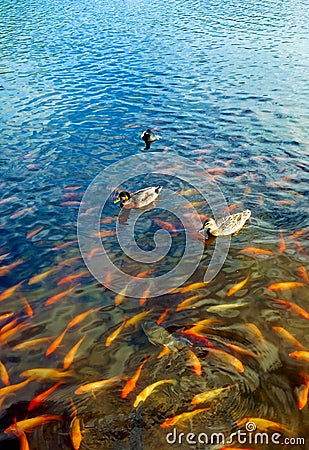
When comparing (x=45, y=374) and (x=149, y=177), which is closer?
(x=45, y=374)

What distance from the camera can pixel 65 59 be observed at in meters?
21.0

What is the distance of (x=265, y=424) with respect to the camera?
16.8 feet

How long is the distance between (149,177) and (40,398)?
648 centimetres

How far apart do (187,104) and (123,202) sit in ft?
22.0

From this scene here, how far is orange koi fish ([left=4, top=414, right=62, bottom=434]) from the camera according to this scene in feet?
17.1

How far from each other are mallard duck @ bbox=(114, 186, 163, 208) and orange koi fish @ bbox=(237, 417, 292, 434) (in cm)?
539

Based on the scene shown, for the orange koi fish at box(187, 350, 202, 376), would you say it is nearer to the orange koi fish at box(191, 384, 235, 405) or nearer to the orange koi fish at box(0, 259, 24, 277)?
the orange koi fish at box(191, 384, 235, 405)

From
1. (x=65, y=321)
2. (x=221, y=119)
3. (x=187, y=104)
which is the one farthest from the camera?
(x=187, y=104)

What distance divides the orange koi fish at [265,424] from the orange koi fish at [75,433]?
6.26ft

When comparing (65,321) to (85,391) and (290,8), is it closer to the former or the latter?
(85,391)

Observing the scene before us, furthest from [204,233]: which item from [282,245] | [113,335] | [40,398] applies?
[40,398]

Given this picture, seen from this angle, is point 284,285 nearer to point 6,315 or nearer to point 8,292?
point 6,315

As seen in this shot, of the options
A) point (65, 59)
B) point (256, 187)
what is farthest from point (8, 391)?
point (65, 59)

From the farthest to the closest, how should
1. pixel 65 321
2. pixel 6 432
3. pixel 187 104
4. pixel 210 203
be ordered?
1. pixel 187 104
2. pixel 210 203
3. pixel 65 321
4. pixel 6 432
